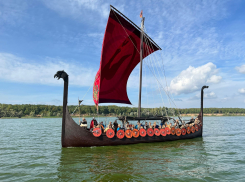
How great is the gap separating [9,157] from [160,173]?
32.7 ft

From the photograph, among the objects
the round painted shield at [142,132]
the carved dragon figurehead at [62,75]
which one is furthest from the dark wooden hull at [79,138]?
the carved dragon figurehead at [62,75]

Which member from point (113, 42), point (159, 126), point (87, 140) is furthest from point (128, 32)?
point (87, 140)

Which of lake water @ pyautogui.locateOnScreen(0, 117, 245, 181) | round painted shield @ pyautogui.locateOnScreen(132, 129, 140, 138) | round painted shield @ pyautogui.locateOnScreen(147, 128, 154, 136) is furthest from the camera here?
round painted shield @ pyautogui.locateOnScreen(147, 128, 154, 136)

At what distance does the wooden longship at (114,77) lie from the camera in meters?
13.7

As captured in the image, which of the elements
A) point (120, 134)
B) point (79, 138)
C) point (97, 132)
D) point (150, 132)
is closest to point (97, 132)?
point (97, 132)

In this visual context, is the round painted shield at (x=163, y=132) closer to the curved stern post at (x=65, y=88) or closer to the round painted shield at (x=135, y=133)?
the round painted shield at (x=135, y=133)

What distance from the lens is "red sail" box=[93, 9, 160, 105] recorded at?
1744 centimetres

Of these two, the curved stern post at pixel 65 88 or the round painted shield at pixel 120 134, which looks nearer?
the curved stern post at pixel 65 88

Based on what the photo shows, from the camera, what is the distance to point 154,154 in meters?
12.4

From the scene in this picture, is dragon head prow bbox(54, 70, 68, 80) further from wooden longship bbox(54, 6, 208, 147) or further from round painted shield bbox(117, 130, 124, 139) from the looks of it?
round painted shield bbox(117, 130, 124, 139)

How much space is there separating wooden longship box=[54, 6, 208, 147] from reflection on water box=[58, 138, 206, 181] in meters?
0.93

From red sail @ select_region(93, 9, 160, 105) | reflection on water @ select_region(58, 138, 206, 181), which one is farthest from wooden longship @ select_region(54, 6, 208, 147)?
reflection on water @ select_region(58, 138, 206, 181)

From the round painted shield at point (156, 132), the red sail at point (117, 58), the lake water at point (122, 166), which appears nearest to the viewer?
the lake water at point (122, 166)

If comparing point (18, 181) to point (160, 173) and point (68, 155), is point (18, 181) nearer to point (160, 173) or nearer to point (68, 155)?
point (68, 155)
